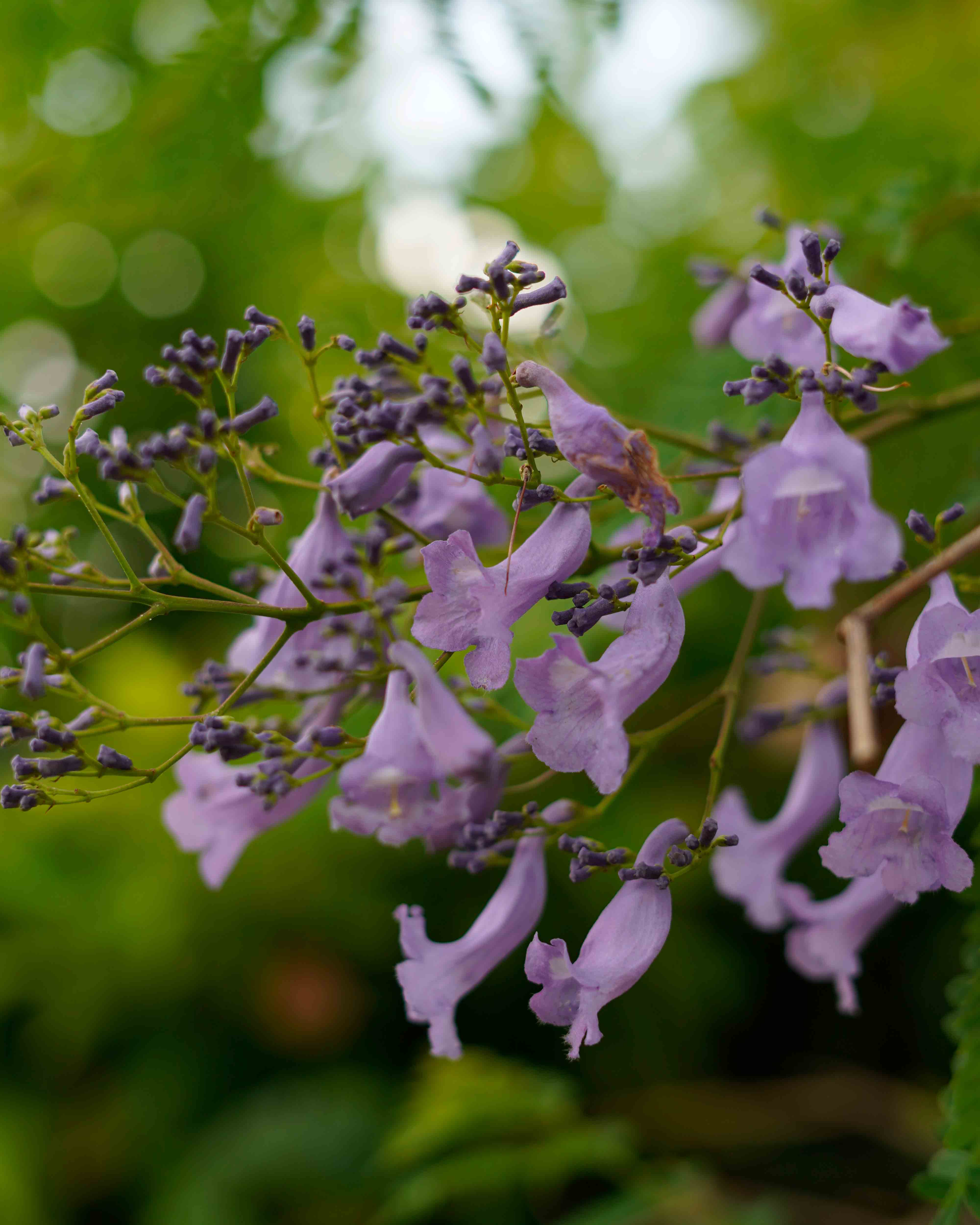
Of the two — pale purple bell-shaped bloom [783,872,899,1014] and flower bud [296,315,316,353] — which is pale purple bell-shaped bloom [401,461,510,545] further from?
pale purple bell-shaped bloom [783,872,899,1014]

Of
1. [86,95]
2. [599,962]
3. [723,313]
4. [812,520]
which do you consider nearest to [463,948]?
[599,962]

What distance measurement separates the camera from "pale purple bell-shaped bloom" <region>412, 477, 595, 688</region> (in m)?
0.67

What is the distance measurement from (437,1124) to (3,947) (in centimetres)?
147

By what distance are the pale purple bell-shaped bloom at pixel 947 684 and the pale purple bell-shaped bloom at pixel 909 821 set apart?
3 centimetres

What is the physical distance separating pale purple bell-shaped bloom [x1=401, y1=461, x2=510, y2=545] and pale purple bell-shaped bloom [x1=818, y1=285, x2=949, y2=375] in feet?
1.07

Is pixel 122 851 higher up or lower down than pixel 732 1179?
higher up

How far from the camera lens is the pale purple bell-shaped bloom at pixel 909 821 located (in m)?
0.64

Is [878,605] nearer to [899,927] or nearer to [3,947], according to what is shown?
[899,927]

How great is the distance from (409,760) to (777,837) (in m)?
0.66

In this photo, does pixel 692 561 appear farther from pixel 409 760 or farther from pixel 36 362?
pixel 36 362

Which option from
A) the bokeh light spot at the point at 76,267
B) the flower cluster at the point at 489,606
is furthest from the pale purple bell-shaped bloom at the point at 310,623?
the bokeh light spot at the point at 76,267

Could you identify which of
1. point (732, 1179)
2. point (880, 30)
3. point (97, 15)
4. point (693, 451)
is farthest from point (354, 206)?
point (732, 1179)

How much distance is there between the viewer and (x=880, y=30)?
8.14ft

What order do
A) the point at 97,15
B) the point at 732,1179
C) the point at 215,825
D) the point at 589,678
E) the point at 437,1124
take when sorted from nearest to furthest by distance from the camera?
the point at 589,678
the point at 215,825
the point at 97,15
the point at 437,1124
the point at 732,1179
